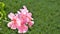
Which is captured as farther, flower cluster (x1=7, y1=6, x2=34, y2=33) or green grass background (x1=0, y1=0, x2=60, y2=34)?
green grass background (x1=0, y1=0, x2=60, y2=34)

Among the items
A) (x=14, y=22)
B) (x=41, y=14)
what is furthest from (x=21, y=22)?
(x=41, y=14)

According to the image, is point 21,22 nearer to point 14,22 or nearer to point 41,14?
point 14,22

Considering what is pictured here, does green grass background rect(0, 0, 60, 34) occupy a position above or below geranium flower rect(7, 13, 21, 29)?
below

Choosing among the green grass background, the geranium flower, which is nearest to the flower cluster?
the geranium flower

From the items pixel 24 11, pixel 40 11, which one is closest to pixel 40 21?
pixel 40 11

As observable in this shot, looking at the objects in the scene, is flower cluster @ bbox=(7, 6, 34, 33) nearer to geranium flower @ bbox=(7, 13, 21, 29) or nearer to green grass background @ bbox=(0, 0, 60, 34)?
geranium flower @ bbox=(7, 13, 21, 29)

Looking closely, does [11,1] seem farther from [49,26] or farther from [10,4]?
[49,26]

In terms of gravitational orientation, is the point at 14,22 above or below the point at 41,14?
above

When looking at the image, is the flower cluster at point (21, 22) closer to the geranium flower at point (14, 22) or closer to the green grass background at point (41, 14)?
the geranium flower at point (14, 22)

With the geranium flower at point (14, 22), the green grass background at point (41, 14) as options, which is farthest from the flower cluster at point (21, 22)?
the green grass background at point (41, 14)
